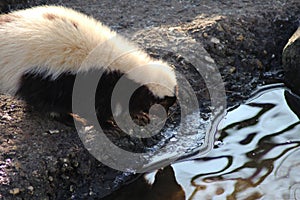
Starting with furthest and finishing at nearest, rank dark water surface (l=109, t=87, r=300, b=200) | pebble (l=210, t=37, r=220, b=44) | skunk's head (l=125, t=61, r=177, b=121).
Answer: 1. pebble (l=210, t=37, r=220, b=44)
2. skunk's head (l=125, t=61, r=177, b=121)
3. dark water surface (l=109, t=87, r=300, b=200)

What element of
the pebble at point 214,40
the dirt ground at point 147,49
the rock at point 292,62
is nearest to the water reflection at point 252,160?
the rock at point 292,62

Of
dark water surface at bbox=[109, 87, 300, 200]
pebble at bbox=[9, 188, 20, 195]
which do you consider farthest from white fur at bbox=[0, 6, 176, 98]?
pebble at bbox=[9, 188, 20, 195]

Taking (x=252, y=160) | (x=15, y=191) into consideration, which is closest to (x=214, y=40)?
(x=252, y=160)

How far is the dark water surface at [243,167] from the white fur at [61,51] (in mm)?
625

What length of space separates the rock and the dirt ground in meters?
0.19

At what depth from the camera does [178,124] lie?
195 inches

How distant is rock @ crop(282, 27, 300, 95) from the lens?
210 inches

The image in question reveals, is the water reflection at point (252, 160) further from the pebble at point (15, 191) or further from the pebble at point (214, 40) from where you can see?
the pebble at point (15, 191)

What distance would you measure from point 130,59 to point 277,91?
168 cm

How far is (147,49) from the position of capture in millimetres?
5379

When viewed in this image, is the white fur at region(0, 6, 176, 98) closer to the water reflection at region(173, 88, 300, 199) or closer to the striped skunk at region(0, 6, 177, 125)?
the striped skunk at region(0, 6, 177, 125)

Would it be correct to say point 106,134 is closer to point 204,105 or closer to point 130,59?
point 130,59

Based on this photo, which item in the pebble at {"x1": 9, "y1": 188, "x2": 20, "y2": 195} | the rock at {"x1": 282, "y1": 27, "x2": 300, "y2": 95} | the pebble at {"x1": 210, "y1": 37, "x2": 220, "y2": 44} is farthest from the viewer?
the pebble at {"x1": 210, "y1": 37, "x2": 220, "y2": 44}

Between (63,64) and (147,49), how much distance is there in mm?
1336
